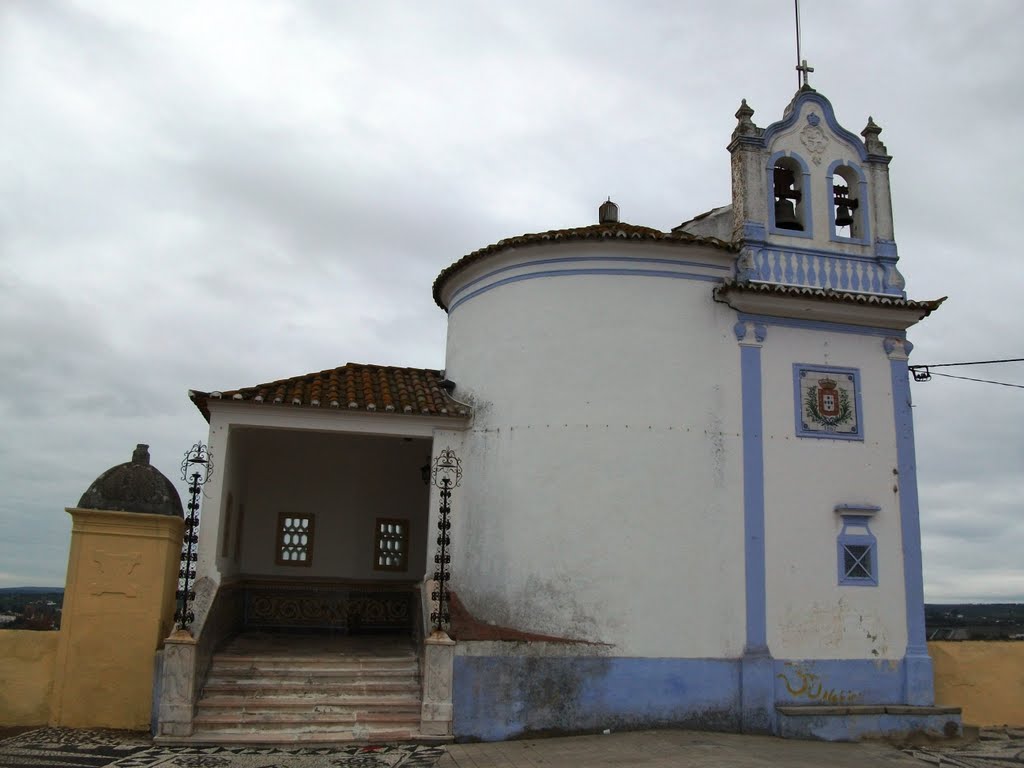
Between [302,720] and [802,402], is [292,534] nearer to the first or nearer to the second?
[302,720]

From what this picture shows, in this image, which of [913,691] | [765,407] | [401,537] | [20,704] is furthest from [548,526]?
[20,704]

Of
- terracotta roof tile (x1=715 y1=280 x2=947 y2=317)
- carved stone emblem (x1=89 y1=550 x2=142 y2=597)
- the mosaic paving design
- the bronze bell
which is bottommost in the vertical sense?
the mosaic paving design

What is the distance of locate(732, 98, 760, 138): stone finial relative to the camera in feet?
43.3

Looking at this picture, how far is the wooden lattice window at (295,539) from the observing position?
15148 mm

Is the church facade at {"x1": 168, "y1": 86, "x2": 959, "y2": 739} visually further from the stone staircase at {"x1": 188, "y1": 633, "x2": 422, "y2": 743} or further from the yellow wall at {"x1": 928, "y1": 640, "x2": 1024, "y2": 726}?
the yellow wall at {"x1": 928, "y1": 640, "x2": 1024, "y2": 726}

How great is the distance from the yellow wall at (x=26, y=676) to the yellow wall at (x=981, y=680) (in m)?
12.3

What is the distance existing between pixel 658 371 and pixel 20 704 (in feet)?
30.8

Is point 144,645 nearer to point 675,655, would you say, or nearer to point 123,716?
point 123,716

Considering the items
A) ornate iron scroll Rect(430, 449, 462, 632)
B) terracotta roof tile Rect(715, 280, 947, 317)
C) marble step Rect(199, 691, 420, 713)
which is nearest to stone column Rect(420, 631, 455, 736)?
marble step Rect(199, 691, 420, 713)

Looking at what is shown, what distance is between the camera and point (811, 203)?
43.7 ft

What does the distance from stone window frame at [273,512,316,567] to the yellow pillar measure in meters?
3.71

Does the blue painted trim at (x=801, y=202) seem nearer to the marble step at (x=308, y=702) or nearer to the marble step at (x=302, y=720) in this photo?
the marble step at (x=308, y=702)

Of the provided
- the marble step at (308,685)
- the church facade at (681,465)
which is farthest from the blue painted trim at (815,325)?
the marble step at (308,685)

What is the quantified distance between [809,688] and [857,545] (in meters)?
2.16
